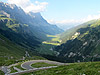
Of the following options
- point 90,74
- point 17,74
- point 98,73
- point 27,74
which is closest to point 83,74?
point 90,74

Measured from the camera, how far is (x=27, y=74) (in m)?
37.1

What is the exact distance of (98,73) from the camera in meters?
23.6

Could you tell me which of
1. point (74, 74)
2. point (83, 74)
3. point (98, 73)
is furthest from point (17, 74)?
point (98, 73)

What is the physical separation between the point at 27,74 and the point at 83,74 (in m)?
19.8

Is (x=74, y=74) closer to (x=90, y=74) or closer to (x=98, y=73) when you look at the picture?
(x=90, y=74)

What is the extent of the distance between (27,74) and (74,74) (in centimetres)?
1744

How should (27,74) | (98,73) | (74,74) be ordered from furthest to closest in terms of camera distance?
(27,74), (74,74), (98,73)

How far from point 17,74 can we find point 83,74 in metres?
22.9

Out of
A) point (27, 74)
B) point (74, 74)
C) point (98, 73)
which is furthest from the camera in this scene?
point (27, 74)

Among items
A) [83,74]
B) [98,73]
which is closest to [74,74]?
[83,74]

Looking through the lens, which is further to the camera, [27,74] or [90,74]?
[27,74]

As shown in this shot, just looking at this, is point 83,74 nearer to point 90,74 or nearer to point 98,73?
point 90,74

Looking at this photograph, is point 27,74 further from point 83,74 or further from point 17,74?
point 83,74

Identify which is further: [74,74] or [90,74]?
[74,74]
